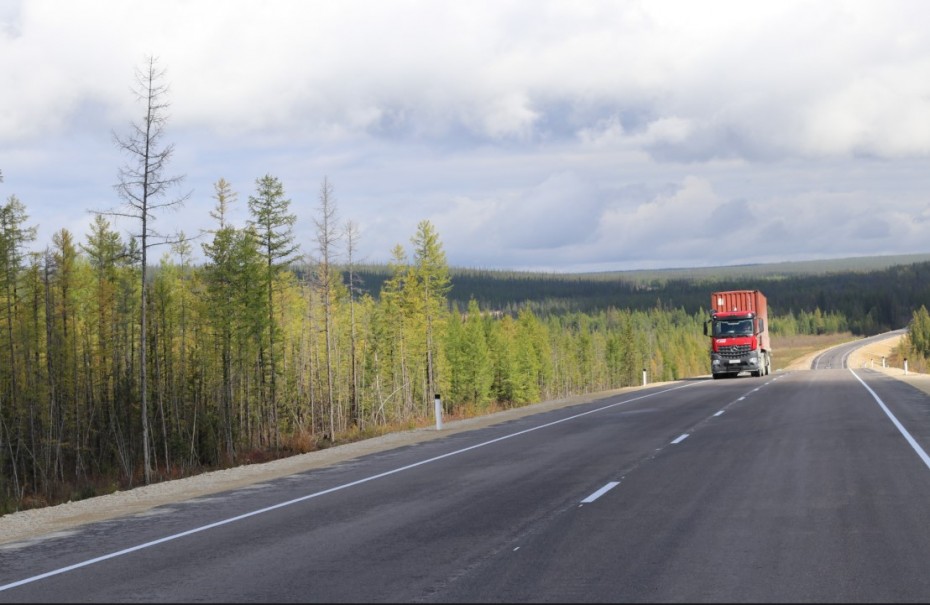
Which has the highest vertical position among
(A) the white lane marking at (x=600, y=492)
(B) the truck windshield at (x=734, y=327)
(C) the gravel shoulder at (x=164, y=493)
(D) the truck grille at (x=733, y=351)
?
(B) the truck windshield at (x=734, y=327)

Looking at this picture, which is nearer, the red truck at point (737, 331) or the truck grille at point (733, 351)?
the red truck at point (737, 331)

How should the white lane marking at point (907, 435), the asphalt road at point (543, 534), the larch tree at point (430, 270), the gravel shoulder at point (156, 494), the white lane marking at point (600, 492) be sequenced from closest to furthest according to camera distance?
the asphalt road at point (543, 534), the white lane marking at point (600, 492), the gravel shoulder at point (156, 494), the white lane marking at point (907, 435), the larch tree at point (430, 270)

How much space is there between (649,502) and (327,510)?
166 inches

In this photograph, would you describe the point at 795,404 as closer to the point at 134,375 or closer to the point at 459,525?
the point at 459,525

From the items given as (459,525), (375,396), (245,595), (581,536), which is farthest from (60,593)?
(375,396)

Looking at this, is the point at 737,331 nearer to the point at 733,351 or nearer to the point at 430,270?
the point at 733,351

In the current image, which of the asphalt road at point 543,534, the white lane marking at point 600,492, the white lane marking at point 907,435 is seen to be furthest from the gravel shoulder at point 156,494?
the white lane marking at point 907,435

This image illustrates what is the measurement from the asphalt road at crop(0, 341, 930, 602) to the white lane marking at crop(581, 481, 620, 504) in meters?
0.03

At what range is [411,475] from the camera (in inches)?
604

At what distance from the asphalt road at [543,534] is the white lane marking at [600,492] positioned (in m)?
0.03

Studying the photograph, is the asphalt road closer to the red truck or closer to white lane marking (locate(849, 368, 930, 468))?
white lane marking (locate(849, 368, 930, 468))

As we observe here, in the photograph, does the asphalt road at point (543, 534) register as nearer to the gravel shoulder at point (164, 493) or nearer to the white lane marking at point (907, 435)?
the white lane marking at point (907, 435)

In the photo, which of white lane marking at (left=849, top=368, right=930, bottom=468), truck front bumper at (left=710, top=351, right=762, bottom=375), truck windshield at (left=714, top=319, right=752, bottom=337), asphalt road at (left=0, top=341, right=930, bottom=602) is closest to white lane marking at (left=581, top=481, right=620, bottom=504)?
asphalt road at (left=0, top=341, right=930, bottom=602)

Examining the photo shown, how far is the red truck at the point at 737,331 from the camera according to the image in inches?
2005
